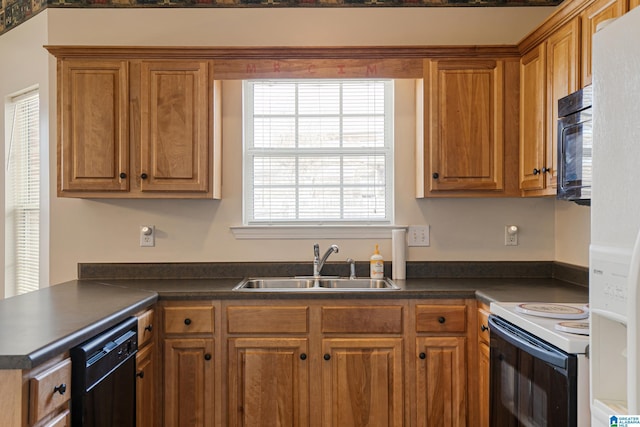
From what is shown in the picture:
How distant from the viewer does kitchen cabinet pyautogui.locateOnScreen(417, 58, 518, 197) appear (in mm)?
2695

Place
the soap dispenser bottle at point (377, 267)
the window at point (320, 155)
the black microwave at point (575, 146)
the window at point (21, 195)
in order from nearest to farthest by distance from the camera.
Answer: the black microwave at point (575, 146), the soap dispenser bottle at point (377, 267), the window at point (320, 155), the window at point (21, 195)

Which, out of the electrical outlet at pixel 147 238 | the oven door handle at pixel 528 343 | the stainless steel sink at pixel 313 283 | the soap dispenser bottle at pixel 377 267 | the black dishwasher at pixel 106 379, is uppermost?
the electrical outlet at pixel 147 238

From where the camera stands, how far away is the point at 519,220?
301 centimetres

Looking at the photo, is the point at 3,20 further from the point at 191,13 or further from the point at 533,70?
the point at 533,70

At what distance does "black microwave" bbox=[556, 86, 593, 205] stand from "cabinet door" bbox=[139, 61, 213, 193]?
1.71m

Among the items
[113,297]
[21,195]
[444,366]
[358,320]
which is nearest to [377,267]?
[358,320]

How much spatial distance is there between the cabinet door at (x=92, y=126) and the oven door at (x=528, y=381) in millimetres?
2007

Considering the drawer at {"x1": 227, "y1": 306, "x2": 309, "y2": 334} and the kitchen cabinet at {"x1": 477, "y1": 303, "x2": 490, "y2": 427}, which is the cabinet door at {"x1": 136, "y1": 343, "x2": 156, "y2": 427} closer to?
the drawer at {"x1": 227, "y1": 306, "x2": 309, "y2": 334}

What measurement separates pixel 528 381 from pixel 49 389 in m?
1.53

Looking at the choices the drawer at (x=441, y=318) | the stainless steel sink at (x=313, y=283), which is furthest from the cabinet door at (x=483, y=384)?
the stainless steel sink at (x=313, y=283)

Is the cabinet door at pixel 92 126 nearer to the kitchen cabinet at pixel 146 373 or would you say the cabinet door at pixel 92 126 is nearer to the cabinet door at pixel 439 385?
the kitchen cabinet at pixel 146 373

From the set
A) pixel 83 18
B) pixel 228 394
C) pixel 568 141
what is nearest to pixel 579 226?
pixel 568 141

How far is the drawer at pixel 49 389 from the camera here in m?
1.39

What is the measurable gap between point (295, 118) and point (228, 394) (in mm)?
1625
